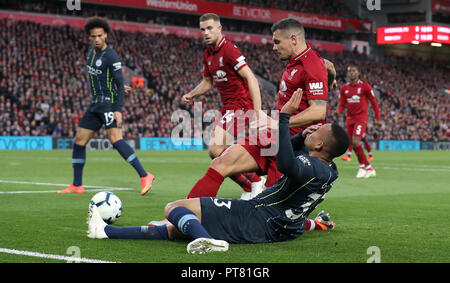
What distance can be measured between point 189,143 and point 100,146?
4.73 meters

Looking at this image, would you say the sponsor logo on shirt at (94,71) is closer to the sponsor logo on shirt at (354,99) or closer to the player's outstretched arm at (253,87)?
the player's outstretched arm at (253,87)

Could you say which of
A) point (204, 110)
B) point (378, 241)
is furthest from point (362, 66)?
point (378, 241)

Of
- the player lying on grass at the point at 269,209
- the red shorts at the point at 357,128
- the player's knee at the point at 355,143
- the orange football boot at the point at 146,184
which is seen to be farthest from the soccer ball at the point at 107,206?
the red shorts at the point at 357,128

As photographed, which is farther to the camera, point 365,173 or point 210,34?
point 365,173

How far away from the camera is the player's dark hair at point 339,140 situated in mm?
4777

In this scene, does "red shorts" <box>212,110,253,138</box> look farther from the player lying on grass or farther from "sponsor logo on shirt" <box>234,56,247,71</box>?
the player lying on grass

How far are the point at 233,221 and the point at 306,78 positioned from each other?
5.99 feet

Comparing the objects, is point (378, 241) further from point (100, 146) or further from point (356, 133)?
point (100, 146)

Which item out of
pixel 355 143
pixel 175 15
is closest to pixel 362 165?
pixel 355 143

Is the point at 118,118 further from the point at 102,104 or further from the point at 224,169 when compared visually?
the point at 224,169

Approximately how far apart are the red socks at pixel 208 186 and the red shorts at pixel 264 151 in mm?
387

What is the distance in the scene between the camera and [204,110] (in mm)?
34031

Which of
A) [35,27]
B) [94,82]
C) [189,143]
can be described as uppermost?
[35,27]
